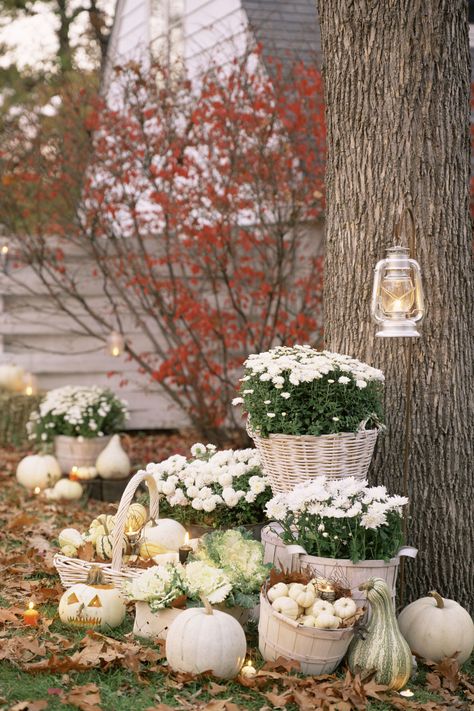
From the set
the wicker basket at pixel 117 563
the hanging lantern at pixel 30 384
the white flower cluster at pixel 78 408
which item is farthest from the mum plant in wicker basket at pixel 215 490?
the hanging lantern at pixel 30 384

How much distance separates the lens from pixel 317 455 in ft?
13.7

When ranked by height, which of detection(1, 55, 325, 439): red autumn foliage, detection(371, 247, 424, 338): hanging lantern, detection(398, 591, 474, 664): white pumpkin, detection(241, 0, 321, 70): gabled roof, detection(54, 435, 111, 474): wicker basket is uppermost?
detection(241, 0, 321, 70): gabled roof

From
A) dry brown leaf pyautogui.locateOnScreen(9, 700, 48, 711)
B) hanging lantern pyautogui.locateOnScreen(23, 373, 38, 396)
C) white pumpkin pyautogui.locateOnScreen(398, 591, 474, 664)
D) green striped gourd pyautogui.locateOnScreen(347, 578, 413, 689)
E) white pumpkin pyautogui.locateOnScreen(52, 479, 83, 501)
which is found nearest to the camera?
dry brown leaf pyautogui.locateOnScreen(9, 700, 48, 711)

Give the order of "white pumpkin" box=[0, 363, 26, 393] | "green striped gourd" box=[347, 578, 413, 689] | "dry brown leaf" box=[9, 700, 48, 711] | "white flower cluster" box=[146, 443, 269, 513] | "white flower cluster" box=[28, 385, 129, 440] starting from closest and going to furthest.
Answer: "dry brown leaf" box=[9, 700, 48, 711]
"green striped gourd" box=[347, 578, 413, 689]
"white flower cluster" box=[146, 443, 269, 513]
"white flower cluster" box=[28, 385, 129, 440]
"white pumpkin" box=[0, 363, 26, 393]

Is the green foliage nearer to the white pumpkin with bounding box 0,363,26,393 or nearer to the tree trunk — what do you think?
the tree trunk

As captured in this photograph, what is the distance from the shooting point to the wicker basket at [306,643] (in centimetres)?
366

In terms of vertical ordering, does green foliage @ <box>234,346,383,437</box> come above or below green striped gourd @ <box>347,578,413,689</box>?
above

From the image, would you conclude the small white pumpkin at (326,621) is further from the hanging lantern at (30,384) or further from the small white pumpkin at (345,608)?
the hanging lantern at (30,384)

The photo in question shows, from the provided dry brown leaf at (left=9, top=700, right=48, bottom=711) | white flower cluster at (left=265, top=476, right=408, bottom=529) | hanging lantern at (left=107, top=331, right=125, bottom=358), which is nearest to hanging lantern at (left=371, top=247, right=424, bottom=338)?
white flower cluster at (left=265, top=476, right=408, bottom=529)

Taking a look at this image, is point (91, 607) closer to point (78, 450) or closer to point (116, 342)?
point (78, 450)

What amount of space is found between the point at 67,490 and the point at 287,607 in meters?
3.88

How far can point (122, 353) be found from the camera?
958 centimetres

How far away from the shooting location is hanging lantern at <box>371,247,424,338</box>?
418 cm

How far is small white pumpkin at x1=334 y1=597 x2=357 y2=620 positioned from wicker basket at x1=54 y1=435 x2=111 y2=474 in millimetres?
4339
